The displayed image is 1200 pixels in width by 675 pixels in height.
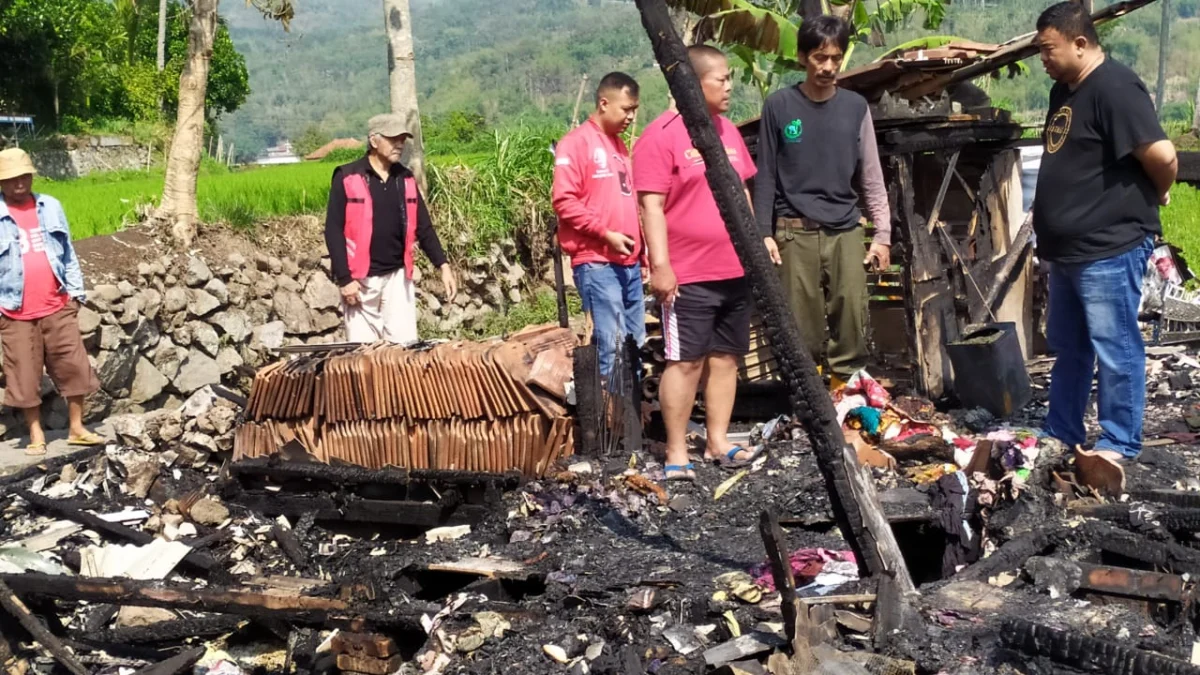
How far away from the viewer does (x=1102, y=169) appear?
17.1ft

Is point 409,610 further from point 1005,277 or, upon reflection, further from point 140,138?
point 140,138

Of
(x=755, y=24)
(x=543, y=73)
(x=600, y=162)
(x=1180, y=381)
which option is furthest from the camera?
(x=543, y=73)

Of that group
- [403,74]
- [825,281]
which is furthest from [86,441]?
[403,74]

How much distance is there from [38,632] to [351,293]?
299 centimetres

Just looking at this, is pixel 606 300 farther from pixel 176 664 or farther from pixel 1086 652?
pixel 1086 652

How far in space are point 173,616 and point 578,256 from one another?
2.78 metres

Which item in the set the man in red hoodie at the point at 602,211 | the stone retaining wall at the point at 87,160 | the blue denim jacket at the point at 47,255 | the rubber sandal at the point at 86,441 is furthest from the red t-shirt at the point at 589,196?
the stone retaining wall at the point at 87,160

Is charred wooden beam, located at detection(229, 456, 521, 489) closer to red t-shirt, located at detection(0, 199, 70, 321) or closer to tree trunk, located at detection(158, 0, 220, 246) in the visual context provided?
red t-shirt, located at detection(0, 199, 70, 321)

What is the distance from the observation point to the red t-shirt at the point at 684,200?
5.66 meters

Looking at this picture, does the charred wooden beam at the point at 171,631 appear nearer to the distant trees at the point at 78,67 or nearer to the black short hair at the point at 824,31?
the black short hair at the point at 824,31

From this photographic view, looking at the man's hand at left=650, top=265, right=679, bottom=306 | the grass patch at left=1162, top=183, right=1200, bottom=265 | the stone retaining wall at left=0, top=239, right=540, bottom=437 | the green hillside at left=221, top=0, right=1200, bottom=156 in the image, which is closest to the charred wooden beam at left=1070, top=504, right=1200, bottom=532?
the man's hand at left=650, top=265, right=679, bottom=306

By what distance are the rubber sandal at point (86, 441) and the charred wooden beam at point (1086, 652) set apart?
6.03m

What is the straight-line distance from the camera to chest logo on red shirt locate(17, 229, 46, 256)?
7004mm

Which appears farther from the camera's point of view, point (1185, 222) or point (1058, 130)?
point (1185, 222)
